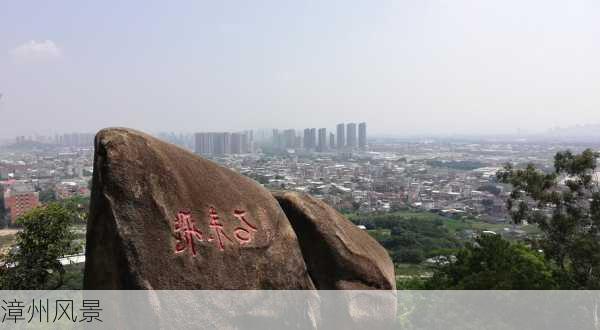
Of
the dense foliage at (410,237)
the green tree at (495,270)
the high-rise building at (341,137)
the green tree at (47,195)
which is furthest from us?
the high-rise building at (341,137)

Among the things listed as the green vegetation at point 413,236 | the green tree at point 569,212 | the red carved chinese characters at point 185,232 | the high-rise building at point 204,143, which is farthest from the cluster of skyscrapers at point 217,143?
the red carved chinese characters at point 185,232

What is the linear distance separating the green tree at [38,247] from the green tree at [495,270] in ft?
17.5

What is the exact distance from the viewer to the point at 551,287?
5.48 metres

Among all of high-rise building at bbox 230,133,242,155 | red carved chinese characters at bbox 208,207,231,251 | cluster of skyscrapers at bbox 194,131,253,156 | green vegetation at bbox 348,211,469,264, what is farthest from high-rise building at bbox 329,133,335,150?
red carved chinese characters at bbox 208,207,231,251

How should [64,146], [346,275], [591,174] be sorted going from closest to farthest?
1. [346,275]
2. [591,174]
3. [64,146]

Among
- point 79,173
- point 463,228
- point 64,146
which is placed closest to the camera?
point 463,228

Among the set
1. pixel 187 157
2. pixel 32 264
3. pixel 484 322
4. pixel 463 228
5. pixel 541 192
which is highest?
pixel 187 157

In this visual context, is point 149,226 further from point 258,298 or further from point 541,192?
point 541,192

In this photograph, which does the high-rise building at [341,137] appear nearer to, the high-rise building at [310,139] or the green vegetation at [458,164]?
the high-rise building at [310,139]

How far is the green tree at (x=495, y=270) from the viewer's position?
5645mm

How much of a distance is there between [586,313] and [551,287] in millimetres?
477

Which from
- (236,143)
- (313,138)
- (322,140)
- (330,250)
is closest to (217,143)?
(236,143)

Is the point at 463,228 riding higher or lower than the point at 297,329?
lower

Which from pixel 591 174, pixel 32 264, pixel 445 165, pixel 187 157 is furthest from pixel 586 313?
pixel 445 165
